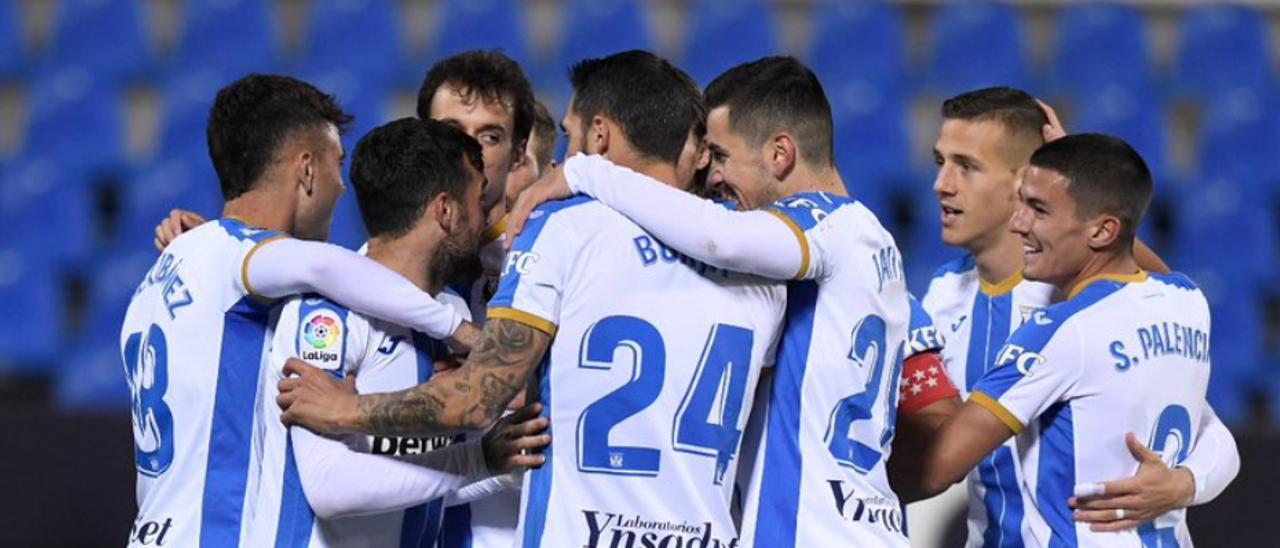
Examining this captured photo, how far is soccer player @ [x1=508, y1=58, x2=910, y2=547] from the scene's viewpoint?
4.38 m

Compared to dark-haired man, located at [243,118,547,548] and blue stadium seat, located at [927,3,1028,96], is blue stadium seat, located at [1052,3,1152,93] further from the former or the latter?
dark-haired man, located at [243,118,547,548]

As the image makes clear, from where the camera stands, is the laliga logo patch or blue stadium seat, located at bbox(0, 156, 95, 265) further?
blue stadium seat, located at bbox(0, 156, 95, 265)

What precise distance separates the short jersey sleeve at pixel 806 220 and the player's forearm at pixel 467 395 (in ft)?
2.28

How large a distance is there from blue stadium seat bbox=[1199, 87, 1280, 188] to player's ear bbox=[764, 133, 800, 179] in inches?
332

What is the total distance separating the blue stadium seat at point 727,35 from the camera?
1244cm

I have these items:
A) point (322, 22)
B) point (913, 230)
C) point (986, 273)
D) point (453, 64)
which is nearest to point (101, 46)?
point (322, 22)

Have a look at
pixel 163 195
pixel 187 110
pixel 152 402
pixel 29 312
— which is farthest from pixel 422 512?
pixel 187 110

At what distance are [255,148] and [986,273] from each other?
90.5 inches

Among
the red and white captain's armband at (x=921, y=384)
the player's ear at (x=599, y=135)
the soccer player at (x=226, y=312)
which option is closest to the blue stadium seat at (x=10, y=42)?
the soccer player at (x=226, y=312)

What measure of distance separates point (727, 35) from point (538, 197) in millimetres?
8307

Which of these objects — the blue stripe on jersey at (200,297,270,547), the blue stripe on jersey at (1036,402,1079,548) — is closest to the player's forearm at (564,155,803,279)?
the blue stripe on jersey at (1036,402,1079,548)

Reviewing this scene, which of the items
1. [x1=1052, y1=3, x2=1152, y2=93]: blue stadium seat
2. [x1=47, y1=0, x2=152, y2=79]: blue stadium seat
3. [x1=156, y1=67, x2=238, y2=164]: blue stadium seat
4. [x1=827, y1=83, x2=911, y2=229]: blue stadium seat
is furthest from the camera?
[x1=1052, y1=3, x2=1152, y2=93]: blue stadium seat

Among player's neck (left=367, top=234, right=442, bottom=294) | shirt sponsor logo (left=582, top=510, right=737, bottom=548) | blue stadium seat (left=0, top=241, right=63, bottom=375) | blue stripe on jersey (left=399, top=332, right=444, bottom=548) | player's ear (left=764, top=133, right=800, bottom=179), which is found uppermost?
blue stadium seat (left=0, top=241, right=63, bottom=375)

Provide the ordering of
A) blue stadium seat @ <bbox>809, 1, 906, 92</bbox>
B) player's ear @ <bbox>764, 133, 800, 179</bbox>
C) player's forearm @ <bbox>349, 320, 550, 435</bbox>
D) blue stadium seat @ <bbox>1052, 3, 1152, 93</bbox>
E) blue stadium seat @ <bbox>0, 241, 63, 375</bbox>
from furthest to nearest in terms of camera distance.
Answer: blue stadium seat @ <bbox>1052, 3, 1152, 93</bbox>, blue stadium seat @ <bbox>809, 1, 906, 92</bbox>, blue stadium seat @ <bbox>0, 241, 63, 375</bbox>, player's ear @ <bbox>764, 133, 800, 179</bbox>, player's forearm @ <bbox>349, 320, 550, 435</bbox>
